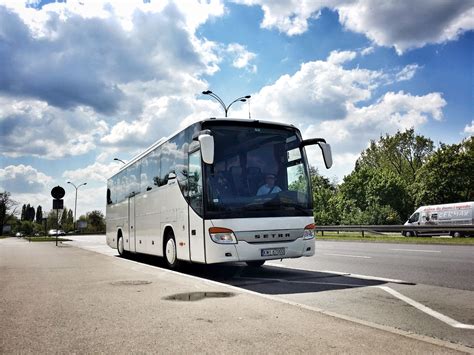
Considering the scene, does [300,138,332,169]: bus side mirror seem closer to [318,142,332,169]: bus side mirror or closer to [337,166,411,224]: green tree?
[318,142,332,169]: bus side mirror

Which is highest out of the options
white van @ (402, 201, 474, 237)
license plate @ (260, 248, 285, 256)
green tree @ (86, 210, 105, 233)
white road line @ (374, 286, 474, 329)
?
green tree @ (86, 210, 105, 233)

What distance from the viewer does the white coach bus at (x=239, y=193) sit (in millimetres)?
9211

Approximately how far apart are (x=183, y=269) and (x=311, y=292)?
4859 mm

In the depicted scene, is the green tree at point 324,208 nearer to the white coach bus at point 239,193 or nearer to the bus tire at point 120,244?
the bus tire at point 120,244

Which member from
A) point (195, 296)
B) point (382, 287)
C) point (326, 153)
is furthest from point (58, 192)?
point (382, 287)

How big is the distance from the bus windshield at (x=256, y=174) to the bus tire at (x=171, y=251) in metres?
2.55

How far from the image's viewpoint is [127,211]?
54.5 feet

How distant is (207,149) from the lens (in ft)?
29.1

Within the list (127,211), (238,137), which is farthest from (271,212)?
(127,211)

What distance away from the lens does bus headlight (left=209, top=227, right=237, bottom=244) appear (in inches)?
360

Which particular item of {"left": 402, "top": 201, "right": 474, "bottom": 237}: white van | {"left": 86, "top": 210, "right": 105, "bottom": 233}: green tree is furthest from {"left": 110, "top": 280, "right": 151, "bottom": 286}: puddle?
{"left": 86, "top": 210, "right": 105, "bottom": 233}: green tree

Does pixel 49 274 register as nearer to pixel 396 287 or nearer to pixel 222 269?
pixel 222 269

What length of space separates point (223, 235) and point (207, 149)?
1806 millimetres

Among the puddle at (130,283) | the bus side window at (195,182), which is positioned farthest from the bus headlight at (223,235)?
the puddle at (130,283)
